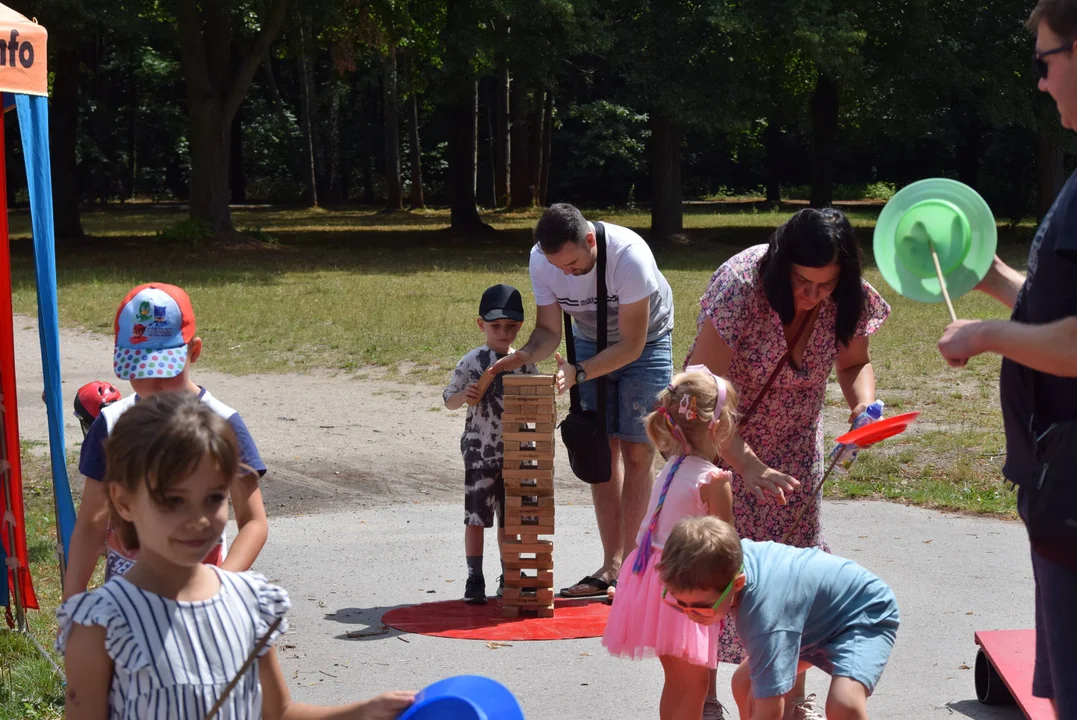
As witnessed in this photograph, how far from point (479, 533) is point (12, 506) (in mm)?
1999

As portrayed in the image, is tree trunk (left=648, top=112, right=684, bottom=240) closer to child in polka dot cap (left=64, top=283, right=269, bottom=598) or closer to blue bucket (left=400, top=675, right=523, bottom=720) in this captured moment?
child in polka dot cap (left=64, top=283, right=269, bottom=598)

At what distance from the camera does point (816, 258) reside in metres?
3.83

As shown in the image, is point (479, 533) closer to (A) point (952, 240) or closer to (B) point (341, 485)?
(B) point (341, 485)

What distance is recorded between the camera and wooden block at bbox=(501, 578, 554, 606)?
559cm

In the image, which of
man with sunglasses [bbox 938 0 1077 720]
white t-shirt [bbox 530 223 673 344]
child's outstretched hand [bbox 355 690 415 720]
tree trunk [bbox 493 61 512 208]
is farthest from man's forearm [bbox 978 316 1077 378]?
tree trunk [bbox 493 61 512 208]

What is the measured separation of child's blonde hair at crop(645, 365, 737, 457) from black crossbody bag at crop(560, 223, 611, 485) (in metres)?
1.75

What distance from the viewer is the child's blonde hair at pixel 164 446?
219cm

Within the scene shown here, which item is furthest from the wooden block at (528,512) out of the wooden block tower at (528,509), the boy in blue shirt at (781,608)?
the boy in blue shirt at (781,608)

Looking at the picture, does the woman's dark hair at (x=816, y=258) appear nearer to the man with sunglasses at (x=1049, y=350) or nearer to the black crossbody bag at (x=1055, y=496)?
the man with sunglasses at (x=1049, y=350)

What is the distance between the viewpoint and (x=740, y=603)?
3354 mm

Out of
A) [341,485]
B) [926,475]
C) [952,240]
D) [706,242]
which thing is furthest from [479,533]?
[706,242]

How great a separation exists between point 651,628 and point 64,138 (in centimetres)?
2566

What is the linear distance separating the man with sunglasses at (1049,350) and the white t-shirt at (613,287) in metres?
2.87

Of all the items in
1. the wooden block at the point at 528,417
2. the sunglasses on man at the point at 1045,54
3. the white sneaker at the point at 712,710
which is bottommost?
the white sneaker at the point at 712,710
